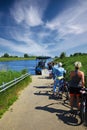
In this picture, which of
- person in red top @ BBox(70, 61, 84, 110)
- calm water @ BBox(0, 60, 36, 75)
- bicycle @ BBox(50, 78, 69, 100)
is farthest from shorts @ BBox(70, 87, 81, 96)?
calm water @ BBox(0, 60, 36, 75)

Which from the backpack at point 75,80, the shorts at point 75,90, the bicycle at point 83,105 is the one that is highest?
the backpack at point 75,80

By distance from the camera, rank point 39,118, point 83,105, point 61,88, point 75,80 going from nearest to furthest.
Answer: point 83,105 → point 39,118 → point 75,80 → point 61,88

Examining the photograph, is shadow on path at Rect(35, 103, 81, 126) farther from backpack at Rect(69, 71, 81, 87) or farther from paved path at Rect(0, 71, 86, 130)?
backpack at Rect(69, 71, 81, 87)

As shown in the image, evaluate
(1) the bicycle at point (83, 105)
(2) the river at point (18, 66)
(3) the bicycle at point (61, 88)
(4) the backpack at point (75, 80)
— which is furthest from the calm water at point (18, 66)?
(1) the bicycle at point (83, 105)

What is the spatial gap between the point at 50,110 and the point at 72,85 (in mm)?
1795

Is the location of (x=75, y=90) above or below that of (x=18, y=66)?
below

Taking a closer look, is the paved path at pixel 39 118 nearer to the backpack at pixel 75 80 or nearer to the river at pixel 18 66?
the backpack at pixel 75 80

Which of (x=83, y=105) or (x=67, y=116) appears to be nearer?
(x=83, y=105)

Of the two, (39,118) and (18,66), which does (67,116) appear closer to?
(39,118)

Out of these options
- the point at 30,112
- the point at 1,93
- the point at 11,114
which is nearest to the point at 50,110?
the point at 30,112

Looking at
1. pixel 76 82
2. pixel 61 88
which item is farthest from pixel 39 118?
pixel 61 88

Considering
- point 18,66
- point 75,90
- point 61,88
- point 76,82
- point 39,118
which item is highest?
point 18,66

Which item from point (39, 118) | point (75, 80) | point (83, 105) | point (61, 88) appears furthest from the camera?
point (61, 88)

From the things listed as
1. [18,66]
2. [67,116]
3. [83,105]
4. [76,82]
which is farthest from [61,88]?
[18,66]
